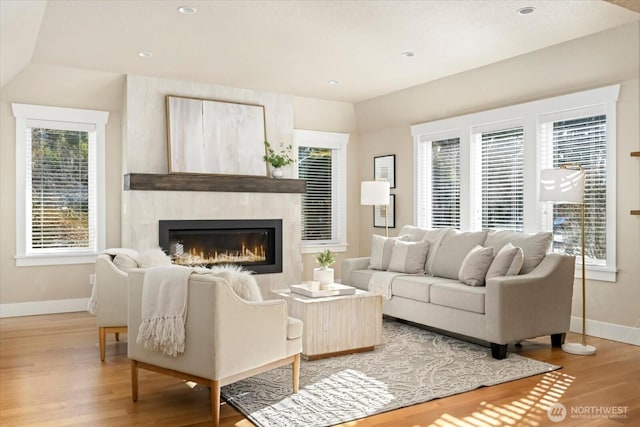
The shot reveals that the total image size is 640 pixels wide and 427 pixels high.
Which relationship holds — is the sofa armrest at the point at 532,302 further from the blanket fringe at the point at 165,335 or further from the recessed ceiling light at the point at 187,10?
the recessed ceiling light at the point at 187,10

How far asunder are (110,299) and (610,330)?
14.8 ft

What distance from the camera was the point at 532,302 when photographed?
457 centimetres

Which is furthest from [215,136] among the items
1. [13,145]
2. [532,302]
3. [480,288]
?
[532,302]

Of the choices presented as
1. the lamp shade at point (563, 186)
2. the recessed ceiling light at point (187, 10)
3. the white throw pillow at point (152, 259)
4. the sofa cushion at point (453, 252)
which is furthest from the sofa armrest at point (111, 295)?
the lamp shade at point (563, 186)

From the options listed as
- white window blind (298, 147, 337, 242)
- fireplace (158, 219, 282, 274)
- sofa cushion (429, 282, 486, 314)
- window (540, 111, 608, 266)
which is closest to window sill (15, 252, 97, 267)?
fireplace (158, 219, 282, 274)

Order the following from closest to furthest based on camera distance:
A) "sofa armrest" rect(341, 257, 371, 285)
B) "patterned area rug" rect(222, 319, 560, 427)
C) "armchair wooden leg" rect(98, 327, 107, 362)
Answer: "patterned area rug" rect(222, 319, 560, 427) < "armchair wooden leg" rect(98, 327, 107, 362) < "sofa armrest" rect(341, 257, 371, 285)

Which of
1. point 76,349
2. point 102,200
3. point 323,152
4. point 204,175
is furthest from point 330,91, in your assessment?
point 76,349

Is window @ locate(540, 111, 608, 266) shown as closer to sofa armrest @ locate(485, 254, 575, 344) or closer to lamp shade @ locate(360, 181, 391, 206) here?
sofa armrest @ locate(485, 254, 575, 344)

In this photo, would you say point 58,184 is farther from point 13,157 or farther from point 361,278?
point 361,278

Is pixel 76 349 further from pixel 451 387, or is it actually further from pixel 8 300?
pixel 451 387

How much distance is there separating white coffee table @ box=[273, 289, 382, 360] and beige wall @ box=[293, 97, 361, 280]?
332 cm

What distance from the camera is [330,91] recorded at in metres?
7.21

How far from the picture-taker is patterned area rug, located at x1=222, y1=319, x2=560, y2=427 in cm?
330

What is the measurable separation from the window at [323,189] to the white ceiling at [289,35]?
1.77 metres
